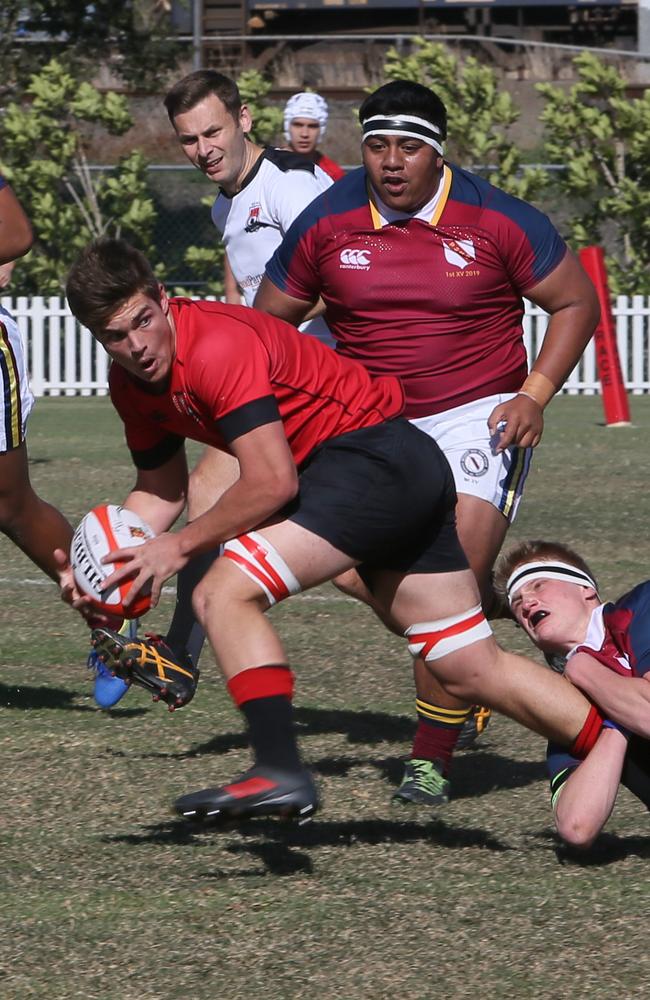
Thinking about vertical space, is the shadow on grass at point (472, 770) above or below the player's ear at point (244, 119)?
below

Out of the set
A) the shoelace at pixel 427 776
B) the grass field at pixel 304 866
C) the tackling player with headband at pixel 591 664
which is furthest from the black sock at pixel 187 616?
the tackling player with headband at pixel 591 664

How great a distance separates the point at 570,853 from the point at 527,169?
19784 millimetres

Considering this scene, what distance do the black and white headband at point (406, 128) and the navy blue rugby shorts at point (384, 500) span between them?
1216 millimetres

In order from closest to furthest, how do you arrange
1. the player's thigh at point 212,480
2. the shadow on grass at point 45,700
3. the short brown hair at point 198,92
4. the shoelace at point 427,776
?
the shoelace at point 427,776
the player's thigh at point 212,480
the shadow on grass at point 45,700
the short brown hair at point 198,92

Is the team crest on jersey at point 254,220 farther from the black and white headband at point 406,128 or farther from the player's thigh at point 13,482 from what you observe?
the black and white headband at point 406,128

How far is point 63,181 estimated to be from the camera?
2573 cm

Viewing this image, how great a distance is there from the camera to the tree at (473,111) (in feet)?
78.3

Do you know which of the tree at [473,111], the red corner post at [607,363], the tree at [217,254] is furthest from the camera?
the tree at [217,254]

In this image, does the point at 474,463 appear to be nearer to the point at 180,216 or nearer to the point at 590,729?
the point at 590,729

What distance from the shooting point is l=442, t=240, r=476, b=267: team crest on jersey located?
5559 mm

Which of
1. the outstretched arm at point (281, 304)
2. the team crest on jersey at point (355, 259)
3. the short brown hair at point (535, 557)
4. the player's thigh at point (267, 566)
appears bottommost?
the short brown hair at point (535, 557)

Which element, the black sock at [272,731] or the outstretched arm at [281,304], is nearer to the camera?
the black sock at [272,731]

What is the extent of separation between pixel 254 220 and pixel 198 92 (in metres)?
0.62

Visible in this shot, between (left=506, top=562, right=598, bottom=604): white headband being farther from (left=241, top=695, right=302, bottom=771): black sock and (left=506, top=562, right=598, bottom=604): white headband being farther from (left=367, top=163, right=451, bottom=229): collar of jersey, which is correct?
(left=367, top=163, right=451, bottom=229): collar of jersey
